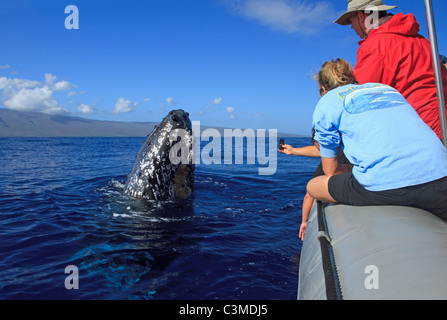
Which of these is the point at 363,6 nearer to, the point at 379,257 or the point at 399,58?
the point at 399,58

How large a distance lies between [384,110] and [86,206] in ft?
20.4

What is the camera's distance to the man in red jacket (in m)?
3.27

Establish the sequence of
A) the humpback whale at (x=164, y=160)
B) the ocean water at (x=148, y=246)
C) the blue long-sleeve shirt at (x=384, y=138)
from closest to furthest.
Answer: the blue long-sleeve shirt at (x=384, y=138) < the ocean water at (x=148, y=246) < the humpback whale at (x=164, y=160)

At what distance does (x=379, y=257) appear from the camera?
7.04 ft

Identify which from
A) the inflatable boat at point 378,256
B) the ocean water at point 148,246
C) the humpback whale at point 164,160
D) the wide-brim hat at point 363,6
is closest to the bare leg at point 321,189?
the inflatable boat at point 378,256

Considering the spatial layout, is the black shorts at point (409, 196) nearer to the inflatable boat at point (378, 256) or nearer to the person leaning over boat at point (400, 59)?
the inflatable boat at point (378, 256)

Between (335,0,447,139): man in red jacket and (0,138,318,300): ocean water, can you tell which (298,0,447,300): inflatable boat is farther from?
(0,138,318,300): ocean water

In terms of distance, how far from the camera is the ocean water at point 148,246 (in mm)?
3754

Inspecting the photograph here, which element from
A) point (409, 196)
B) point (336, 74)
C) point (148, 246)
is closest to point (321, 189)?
point (409, 196)

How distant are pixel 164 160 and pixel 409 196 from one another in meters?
4.64

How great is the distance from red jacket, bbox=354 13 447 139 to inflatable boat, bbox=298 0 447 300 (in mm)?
283

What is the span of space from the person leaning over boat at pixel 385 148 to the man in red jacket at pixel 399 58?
24.2 inches

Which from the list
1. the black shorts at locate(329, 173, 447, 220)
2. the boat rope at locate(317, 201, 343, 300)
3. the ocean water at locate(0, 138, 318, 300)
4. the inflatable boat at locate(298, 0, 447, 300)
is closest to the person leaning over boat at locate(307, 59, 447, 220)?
the black shorts at locate(329, 173, 447, 220)

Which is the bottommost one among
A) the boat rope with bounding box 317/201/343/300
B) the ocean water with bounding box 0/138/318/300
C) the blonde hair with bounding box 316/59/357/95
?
the ocean water with bounding box 0/138/318/300
